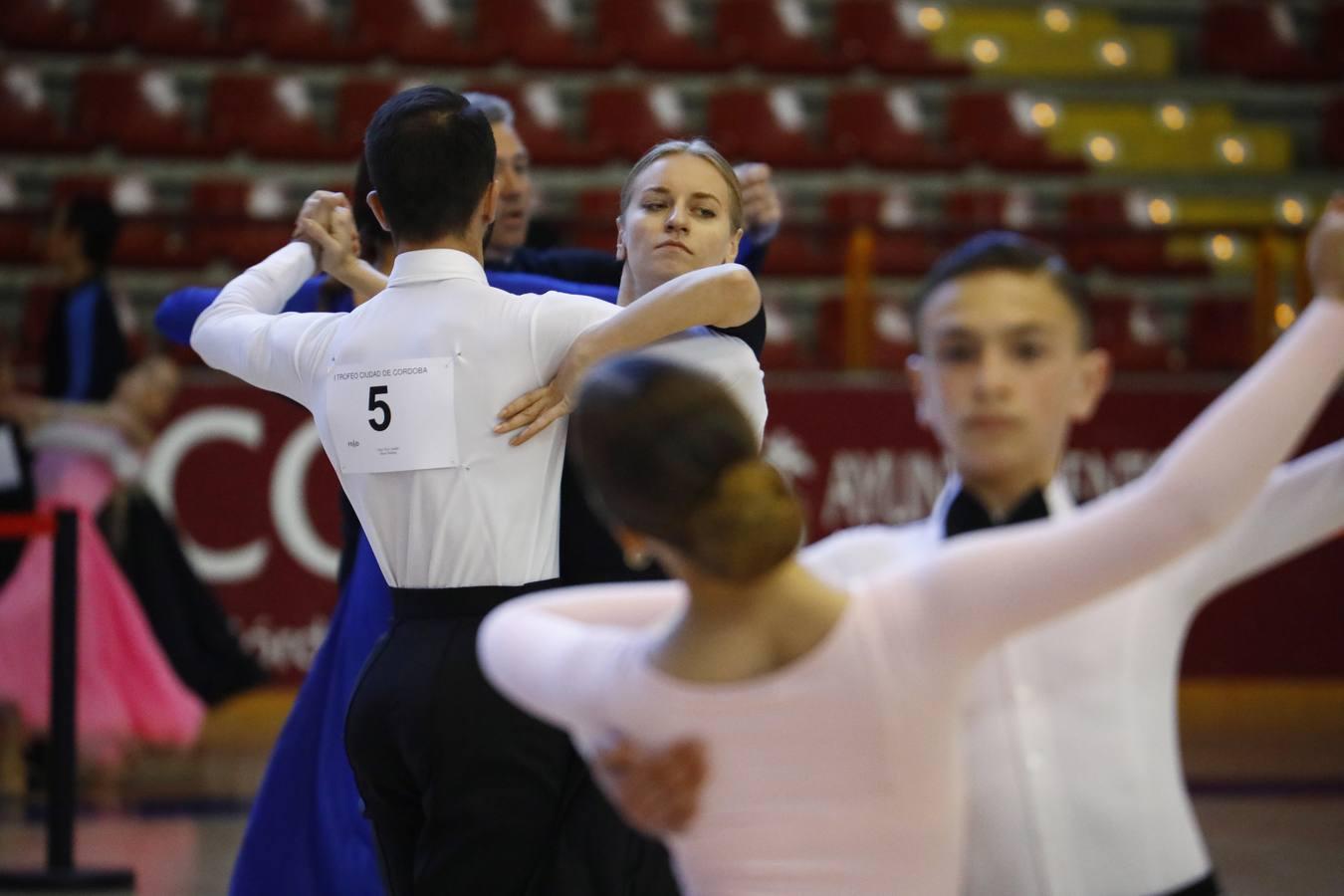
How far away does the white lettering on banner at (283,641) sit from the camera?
7.47 m

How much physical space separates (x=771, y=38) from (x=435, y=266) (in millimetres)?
9274

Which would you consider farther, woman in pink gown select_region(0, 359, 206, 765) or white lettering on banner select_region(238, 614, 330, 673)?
white lettering on banner select_region(238, 614, 330, 673)

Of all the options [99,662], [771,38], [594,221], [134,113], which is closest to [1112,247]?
[771,38]

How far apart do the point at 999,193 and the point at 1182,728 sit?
4.03 m

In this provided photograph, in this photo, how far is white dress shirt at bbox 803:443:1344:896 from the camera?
5.33 ft

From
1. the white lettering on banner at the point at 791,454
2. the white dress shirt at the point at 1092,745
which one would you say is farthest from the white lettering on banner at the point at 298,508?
the white dress shirt at the point at 1092,745

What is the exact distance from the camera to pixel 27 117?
10.1m

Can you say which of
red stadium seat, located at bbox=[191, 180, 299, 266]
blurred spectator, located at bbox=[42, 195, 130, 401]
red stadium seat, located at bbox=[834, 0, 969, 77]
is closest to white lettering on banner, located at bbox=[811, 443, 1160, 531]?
blurred spectator, located at bbox=[42, 195, 130, 401]

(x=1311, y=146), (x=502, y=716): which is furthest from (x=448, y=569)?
(x=1311, y=146)

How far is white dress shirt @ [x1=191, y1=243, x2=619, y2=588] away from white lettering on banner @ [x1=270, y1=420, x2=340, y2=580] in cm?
506

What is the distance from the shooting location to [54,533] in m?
4.62

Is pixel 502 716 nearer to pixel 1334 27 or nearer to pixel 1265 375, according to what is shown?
pixel 1265 375

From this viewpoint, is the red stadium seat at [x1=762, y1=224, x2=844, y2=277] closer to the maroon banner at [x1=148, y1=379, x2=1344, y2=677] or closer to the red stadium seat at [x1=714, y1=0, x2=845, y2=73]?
the red stadium seat at [x1=714, y1=0, x2=845, y2=73]

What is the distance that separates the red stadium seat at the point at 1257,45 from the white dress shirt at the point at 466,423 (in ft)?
33.6
